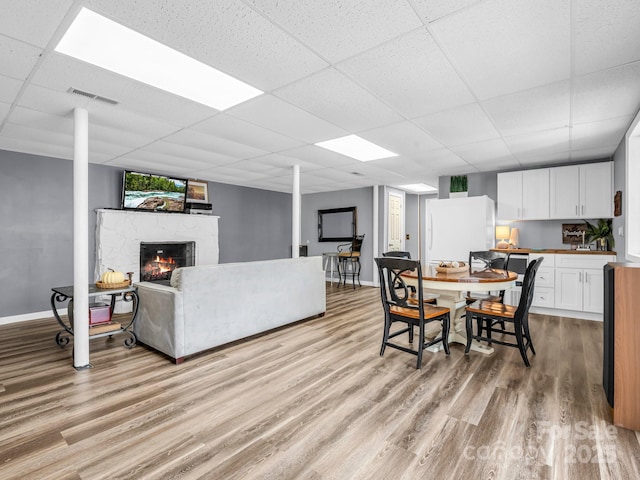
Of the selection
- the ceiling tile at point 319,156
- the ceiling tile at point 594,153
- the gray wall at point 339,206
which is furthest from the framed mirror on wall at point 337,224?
the ceiling tile at point 594,153

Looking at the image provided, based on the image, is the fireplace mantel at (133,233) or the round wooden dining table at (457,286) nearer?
the round wooden dining table at (457,286)

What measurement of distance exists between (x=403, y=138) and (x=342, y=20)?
7.70 ft

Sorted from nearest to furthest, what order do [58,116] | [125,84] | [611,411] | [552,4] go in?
[552,4], [611,411], [125,84], [58,116]

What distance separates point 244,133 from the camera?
Answer: 3832 mm

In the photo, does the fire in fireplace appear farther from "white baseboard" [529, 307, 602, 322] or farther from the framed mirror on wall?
"white baseboard" [529, 307, 602, 322]

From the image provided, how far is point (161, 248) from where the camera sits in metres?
6.00

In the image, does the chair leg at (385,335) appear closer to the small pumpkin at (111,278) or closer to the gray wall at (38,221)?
the small pumpkin at (111,278)

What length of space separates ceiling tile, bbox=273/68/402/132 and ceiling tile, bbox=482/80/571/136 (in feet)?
3.17

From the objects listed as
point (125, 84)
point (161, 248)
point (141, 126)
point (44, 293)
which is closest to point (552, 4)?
point (125, 84)

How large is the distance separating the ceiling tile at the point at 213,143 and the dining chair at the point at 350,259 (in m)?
3.73

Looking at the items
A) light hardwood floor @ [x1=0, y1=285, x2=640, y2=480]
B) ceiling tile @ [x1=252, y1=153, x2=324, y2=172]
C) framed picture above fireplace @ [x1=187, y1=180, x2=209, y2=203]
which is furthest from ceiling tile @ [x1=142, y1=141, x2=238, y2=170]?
light hardwood floor @ [x1=0, y1=285, x2=640, y2=480]

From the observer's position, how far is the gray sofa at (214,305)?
303 centimetres

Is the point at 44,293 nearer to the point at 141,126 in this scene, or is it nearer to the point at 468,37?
the point at 141,126

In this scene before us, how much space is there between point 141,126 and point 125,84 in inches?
41.3
